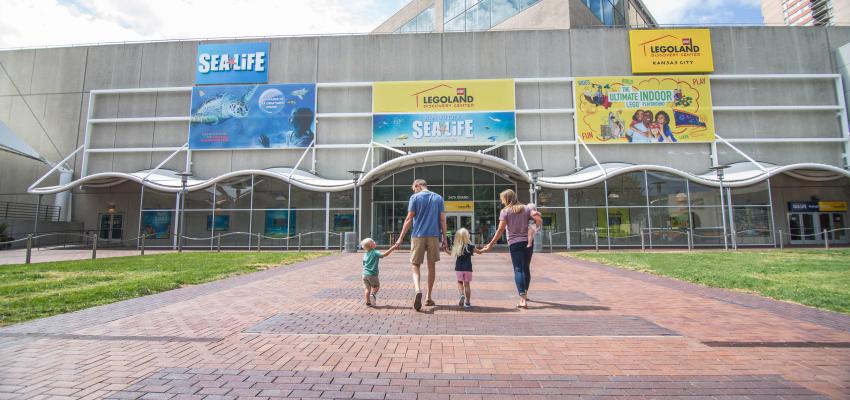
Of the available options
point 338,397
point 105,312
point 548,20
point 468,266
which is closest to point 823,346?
point 468,266

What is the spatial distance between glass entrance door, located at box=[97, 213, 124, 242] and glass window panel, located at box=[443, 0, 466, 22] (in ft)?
92.8

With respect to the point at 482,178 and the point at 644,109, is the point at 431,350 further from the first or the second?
the point at 644,109

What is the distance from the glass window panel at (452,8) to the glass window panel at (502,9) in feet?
10.0

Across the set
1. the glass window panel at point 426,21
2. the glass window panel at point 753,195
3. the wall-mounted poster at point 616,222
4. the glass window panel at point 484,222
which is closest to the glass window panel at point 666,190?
the wall-mounted poster at point 616,222

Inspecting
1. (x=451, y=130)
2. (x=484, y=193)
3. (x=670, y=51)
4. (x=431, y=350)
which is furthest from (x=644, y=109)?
(x=431, y=350)

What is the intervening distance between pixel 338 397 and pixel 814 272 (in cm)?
1138

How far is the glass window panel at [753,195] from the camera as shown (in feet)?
76.4

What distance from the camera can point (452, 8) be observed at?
33438 mm

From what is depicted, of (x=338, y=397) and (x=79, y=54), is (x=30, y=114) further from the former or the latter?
(x=338, y=397)

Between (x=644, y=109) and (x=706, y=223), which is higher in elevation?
(x=644, y=109)

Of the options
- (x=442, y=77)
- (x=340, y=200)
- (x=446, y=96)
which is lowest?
(x=340, y=200)

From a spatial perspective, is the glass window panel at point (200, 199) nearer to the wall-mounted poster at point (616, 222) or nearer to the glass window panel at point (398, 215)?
the glass window panel at point (398, 215)

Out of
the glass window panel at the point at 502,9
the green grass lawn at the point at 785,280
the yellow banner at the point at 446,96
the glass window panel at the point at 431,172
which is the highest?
the glass window panel at the point at 502,9

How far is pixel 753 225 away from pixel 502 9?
2153 cm
